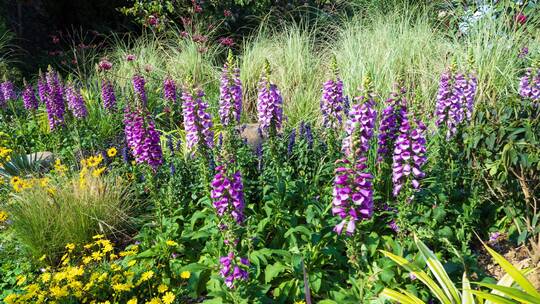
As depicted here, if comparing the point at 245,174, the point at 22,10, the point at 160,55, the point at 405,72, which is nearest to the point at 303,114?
the point at 405,72

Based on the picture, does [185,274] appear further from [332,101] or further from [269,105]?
[332,101]

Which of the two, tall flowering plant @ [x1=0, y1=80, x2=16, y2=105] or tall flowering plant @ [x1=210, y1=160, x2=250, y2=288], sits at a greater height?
tall flowering plant @ [x1=210, y1=160, x2=250, y2=288]

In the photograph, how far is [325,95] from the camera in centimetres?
365

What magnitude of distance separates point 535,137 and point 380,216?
4.02ft

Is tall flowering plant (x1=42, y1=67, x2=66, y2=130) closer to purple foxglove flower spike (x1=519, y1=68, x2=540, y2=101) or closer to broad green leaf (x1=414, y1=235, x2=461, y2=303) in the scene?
broad green leaf (x1=414, y1=235, x2=461, y2=303)

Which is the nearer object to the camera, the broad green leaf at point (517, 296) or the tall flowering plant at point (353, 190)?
the broad green leaf at point (517, 296)

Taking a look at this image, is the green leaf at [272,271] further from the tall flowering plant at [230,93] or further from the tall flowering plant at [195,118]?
the tall flowering plant at [230,93]

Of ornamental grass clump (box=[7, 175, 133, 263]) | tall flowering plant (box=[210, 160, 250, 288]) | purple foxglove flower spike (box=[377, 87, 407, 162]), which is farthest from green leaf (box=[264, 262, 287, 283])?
ornamental grass clump (box=[7, 175, 133, 263])

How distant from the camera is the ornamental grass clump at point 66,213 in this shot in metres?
3.78

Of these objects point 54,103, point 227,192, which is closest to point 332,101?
point 227,192

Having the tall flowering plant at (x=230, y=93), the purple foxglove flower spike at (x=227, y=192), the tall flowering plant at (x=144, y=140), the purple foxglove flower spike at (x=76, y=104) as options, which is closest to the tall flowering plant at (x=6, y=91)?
the purple foxglove flower spike at (x=76, y=104)

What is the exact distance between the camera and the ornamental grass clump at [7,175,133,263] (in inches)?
149

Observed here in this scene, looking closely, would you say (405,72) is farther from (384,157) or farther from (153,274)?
(153,274)

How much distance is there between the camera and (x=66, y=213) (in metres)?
3.83
